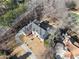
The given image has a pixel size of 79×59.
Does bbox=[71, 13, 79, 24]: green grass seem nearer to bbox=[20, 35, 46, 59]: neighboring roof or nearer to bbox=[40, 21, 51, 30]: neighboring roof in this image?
bbox=[40, 21, 51, 30]: neighboring roof

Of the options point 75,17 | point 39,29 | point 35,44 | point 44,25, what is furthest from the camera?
point 75,17

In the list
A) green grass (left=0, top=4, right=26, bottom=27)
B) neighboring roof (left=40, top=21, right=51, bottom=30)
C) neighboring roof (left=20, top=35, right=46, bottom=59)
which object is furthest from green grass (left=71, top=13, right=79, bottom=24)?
green grass (left=0, top=4, right=26, bottom=27)

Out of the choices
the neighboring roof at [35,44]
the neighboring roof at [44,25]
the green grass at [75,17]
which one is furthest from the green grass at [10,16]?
the green grass at [75,17]

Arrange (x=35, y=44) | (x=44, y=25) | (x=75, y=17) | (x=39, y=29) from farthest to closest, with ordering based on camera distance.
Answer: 1. (x=75, y=17)
2. (x=44, y=25)
3. (x=39, y=29)
4. (x=35, y=44)

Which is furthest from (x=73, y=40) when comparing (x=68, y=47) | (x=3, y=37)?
(x=3, y=37)

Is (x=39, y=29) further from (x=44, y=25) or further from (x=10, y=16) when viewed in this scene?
(x=10, y=16)

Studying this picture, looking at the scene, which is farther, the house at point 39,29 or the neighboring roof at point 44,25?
the neighboring roof at point 44,25

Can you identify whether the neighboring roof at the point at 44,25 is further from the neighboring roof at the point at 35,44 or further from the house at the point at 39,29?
the neighboring roof at the point at 35,44

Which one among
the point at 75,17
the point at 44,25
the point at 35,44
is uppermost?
the point at 75,17

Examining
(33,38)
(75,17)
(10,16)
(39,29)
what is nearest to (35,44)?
(33,38)

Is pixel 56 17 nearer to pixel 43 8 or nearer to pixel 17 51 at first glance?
pixel 43 8

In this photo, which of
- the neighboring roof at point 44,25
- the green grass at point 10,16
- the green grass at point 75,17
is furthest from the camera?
the green grass at point 10,16
